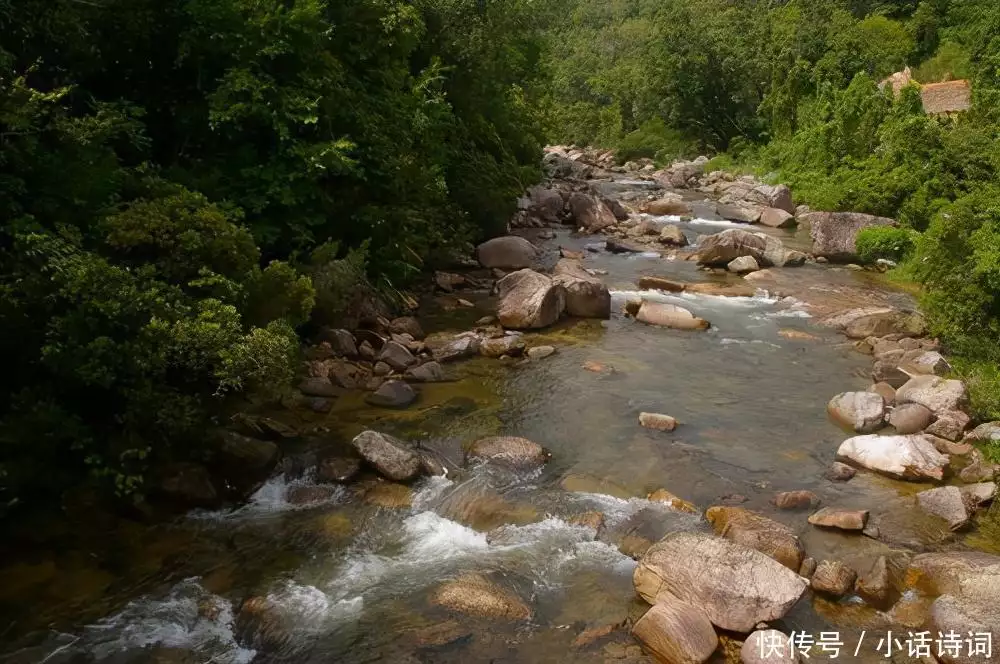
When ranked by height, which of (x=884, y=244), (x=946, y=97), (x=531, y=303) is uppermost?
(x=946, y=97)

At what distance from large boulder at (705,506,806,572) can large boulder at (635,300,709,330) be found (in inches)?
307

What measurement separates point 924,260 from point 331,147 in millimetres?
12041

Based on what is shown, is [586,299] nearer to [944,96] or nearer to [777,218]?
[777,218]

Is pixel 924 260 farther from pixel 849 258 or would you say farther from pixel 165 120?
pixel 165 120

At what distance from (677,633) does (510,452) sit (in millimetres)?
Result: 4108

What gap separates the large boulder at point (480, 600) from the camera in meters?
7.64

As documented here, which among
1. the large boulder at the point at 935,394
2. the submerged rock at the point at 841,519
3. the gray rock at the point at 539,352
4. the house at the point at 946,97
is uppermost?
the house at the point at 946,97

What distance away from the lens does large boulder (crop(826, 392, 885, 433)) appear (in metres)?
11.8

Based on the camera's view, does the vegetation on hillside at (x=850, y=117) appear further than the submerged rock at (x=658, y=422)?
Yes

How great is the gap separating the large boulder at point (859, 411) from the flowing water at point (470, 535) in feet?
0.93

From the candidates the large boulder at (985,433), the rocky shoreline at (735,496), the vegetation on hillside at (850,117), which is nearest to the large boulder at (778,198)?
the vegetation on hillside at (850,117)

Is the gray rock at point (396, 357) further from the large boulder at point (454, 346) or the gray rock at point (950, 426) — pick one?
the gray rock at point (950, 426)

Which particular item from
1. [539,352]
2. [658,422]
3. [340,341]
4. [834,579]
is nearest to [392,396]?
[340,341]

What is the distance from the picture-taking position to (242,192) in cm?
1214
